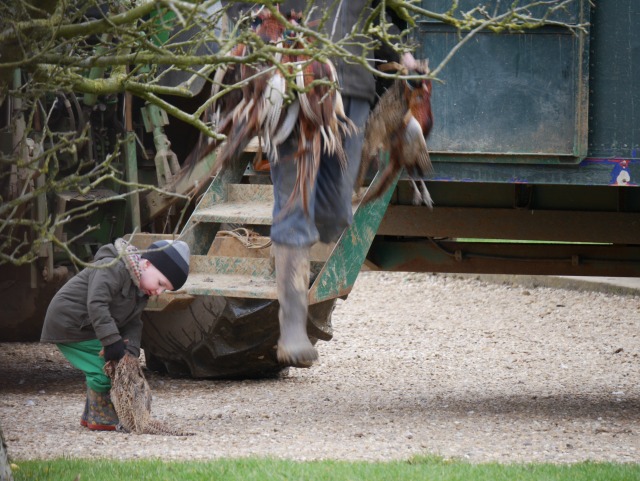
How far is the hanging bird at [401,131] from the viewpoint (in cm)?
564

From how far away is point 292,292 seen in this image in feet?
17.4

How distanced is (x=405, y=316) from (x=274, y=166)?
19.5 ft

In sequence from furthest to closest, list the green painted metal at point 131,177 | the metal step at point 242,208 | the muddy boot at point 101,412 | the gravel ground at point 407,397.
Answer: the green painted metal at point 131,177 < the metal step at point 242,208 < the muddy boot at point 101,412 < the gravel ground at point 407,397

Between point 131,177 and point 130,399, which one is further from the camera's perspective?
point 131,177

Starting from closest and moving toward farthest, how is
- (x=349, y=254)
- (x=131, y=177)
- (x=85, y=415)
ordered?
(x=349, y=254)
(x=85, y=415)
(x=131, y=177)

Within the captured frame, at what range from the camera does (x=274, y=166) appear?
5.55m

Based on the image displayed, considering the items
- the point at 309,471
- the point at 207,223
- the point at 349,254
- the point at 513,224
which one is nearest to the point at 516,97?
the point at 513,224

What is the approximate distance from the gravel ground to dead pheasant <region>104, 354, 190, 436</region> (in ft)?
0.24

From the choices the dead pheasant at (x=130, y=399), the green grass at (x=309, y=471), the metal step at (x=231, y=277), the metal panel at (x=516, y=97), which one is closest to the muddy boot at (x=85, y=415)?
the dead pheasant at (x=130, y=399)

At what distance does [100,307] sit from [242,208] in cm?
103

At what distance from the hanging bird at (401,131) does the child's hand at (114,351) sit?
133 cm

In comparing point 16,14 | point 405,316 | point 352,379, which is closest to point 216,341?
point 352,379

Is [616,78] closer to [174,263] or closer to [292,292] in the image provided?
[292,292]

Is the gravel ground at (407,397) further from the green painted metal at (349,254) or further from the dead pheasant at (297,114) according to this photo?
the dead pheasant at (297,114)
